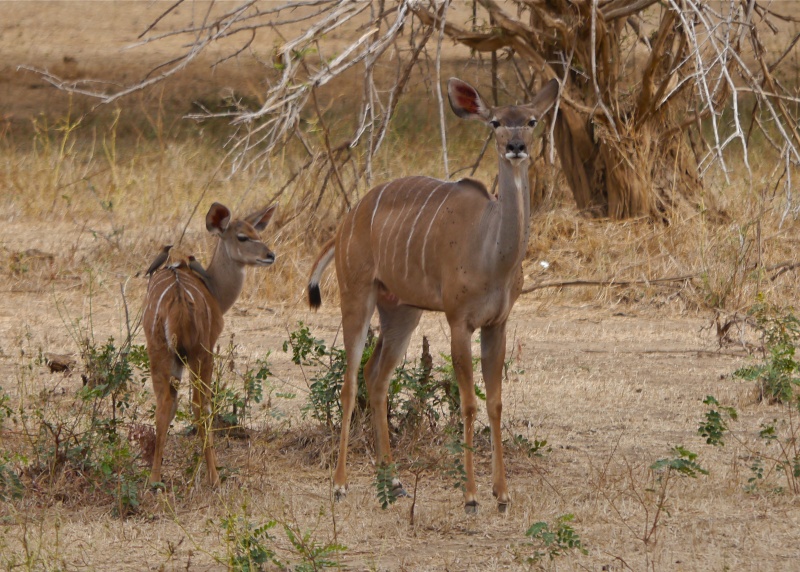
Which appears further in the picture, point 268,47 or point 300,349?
point 268,47

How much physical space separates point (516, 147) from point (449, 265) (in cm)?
55

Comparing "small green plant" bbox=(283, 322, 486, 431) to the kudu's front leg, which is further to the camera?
"small green plant" bbox=(283, 322, 486, 431)

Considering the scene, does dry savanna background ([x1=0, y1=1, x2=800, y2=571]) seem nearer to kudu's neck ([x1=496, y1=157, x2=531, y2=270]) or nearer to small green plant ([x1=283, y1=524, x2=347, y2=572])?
small green plant ([x1=283, y1=524, x2=347, y2=572])

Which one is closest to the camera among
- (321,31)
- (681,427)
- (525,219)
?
(525,219)

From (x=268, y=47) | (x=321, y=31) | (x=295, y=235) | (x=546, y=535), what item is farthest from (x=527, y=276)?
(x=268, y=47)

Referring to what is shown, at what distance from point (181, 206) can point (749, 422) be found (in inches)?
248

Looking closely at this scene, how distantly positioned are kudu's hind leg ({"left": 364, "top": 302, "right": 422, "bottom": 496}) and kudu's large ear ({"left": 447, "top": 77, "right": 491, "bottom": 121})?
0.86 meters

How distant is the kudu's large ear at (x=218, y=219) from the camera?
5.82 metres

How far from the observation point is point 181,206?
10898mm

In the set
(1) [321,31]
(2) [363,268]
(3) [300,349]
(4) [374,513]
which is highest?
(1) [321,31]

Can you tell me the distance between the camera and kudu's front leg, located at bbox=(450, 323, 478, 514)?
14.9 feet

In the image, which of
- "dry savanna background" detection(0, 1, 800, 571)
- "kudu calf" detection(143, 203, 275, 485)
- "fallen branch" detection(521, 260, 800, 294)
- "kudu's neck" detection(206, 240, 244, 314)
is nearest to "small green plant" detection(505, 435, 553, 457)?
"dry savanna background" detection(0, 1, 800, 571)

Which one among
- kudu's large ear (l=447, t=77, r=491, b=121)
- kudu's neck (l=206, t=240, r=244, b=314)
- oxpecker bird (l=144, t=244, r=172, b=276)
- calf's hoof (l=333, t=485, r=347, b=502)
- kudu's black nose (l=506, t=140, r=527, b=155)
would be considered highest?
kudu's large ear (l=447, t=77, r=491, b=121)

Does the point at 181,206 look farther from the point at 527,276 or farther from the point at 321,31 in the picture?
the point at 321,31
